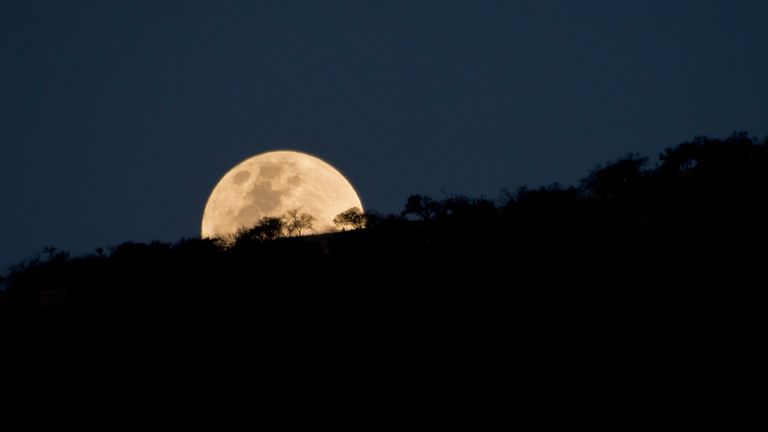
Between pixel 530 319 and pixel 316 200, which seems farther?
pixel 316 200

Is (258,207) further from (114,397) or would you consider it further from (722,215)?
(722,215)

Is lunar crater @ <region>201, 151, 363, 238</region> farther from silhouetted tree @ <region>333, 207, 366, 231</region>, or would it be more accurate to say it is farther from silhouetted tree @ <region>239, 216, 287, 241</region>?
silhouetted tree @ <region>239, 216, 287, 241</region>

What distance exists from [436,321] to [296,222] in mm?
15427

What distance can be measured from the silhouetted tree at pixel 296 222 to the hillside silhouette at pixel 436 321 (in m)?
7.41

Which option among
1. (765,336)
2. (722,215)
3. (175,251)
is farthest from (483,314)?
(175,251)

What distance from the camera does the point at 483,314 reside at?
1411cm

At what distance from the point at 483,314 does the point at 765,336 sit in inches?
198

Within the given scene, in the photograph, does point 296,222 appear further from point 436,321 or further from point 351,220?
point 436,321

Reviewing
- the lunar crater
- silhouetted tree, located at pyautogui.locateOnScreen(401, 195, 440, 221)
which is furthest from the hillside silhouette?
the lunar crater

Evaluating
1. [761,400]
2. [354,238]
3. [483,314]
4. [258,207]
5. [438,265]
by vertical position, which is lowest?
[761,400]

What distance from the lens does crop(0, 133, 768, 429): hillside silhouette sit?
38.5 ft

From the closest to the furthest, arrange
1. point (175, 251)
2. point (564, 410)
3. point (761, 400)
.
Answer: point (761, 400)
point (564, 410)
point (175, 251)

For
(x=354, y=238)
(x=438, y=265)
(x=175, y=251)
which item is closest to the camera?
(x=438, y=265)

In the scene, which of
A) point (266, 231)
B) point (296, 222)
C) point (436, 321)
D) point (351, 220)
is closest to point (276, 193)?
point (296, 222)
